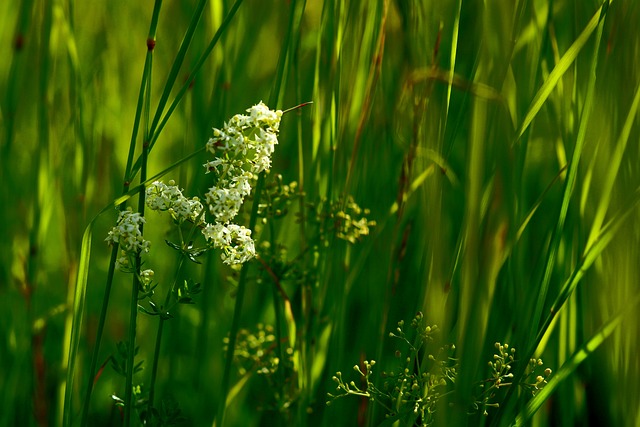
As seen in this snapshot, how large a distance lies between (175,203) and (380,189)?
0.58 meters

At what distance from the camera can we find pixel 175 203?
787 millimetres

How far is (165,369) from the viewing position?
1.38 meters

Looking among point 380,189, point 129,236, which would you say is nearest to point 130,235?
point 129,236

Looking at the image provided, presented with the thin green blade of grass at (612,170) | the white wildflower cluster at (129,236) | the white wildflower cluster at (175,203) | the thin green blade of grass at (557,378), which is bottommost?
the thin green blade of grass at (557,378)

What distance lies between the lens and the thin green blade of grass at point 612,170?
0.94 meters

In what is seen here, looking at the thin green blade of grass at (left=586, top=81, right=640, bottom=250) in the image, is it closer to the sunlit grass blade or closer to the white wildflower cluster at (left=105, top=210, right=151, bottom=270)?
the sunlit grass blade

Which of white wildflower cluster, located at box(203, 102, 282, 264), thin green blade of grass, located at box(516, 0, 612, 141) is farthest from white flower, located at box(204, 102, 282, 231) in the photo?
thin green blade of grass, located at box(516, 0, 612, 141)

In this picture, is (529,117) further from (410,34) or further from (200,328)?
(200,328)

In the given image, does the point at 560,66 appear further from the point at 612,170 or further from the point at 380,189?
the point at 380,189

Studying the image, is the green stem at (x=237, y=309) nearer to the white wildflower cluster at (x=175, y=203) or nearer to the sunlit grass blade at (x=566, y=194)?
the white wildflower cluster at (x=175, y=203)

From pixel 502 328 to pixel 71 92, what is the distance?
31.8 inches

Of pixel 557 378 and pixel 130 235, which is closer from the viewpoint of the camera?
pixel 130 235

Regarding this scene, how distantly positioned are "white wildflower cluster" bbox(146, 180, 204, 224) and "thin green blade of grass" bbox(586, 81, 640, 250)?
0.48m

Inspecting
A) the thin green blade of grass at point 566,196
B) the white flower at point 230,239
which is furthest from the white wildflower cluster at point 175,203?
the thin green blade of grass at point 566,196
